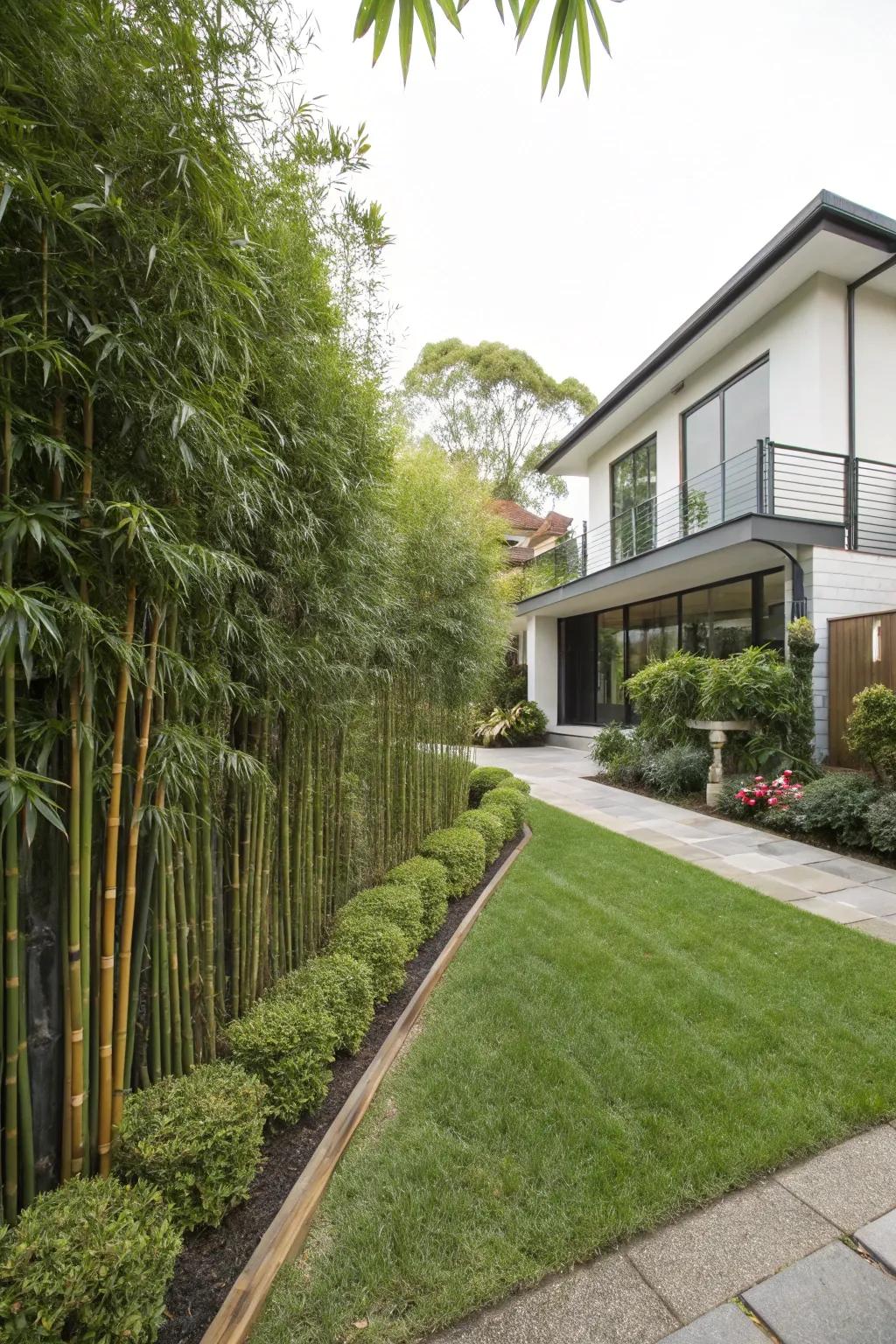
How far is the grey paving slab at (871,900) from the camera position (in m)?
3.07

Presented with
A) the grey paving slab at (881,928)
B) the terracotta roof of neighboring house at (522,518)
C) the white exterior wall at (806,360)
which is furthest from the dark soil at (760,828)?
the terracotta roof of neighboring house at (522,518)

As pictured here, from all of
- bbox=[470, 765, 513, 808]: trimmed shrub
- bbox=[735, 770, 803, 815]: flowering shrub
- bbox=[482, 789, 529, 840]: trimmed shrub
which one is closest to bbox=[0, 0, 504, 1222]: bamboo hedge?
bbox=[482, 789, 529, 840]: trimmed shrub

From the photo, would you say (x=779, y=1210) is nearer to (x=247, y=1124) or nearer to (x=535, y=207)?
(x=247, y=1124)

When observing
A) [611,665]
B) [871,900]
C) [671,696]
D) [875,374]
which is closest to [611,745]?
[671,696]

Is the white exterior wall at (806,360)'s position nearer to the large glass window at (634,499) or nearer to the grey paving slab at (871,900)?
the large glass window at (634,499)

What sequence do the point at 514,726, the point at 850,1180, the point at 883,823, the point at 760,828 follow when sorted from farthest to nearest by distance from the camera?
the point at 514,726 → the point at 760,828 → the point at 883,823 → the point at 850,1180

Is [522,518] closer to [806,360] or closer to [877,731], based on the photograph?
[806,360]

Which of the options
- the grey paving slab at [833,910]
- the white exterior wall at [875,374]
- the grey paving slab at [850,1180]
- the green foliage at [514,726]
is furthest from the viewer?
the green foliage at [514,726]

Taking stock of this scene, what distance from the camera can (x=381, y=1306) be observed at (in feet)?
3.58

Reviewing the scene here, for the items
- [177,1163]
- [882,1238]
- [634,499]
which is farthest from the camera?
[634,499]

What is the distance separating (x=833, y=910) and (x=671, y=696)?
3539 mm

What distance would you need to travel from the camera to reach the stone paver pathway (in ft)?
10.3

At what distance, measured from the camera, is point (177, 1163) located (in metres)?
1.14

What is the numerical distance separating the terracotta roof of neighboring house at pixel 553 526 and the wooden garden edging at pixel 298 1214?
1382 centimetres
